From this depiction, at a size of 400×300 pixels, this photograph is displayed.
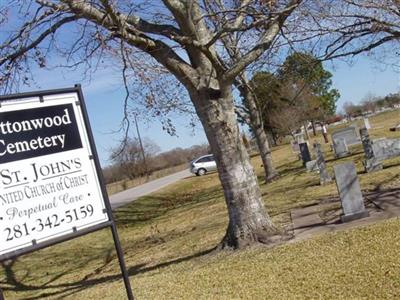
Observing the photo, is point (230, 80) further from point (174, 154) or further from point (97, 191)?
point (174, 154)

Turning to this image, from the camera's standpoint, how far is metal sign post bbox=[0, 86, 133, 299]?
3980 millimetres

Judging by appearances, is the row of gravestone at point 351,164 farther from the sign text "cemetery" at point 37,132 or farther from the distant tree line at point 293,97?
the sign text "cemetery" at point 37,132

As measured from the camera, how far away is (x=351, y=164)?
325 inches

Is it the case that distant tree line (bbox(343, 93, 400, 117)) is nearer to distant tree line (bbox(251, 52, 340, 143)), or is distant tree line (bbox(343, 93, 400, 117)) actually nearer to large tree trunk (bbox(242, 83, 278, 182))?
distant tree line (bbox(251, 52, 340, 143))

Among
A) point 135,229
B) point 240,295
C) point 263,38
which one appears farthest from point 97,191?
point 135,229

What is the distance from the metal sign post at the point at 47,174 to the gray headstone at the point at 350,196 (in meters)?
4.55

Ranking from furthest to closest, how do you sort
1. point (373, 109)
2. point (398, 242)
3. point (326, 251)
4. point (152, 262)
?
point (373, 109) < point (152, 262) < point (326, 251) < point (398, 242)

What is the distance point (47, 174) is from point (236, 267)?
3.37m

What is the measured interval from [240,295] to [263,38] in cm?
436

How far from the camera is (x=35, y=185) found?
13.5ft

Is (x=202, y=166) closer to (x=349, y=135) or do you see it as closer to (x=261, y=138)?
(x=349, y=135)

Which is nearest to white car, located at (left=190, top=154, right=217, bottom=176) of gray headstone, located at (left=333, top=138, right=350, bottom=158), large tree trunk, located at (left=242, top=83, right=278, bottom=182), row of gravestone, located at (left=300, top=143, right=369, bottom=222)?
gray headstone, located at (left=333, top=138, right=350, bottom=158)

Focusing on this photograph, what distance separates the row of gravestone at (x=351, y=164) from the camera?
8.13 m

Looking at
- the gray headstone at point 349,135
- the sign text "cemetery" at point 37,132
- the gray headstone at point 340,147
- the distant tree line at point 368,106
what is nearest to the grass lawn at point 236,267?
the sign text "cemetery" at point 37,132
